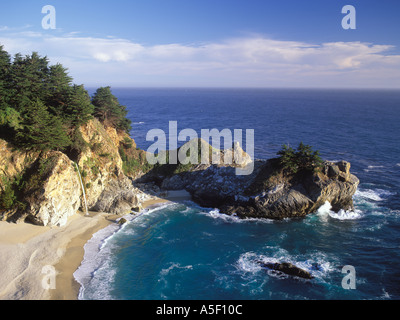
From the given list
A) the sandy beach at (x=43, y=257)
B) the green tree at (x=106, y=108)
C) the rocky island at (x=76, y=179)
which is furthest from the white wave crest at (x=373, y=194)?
the green tree at (x=106, y=108)

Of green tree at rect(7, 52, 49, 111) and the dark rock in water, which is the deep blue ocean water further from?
green tree at rect(7, 52, 49, 111)

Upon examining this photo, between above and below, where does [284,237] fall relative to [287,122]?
below

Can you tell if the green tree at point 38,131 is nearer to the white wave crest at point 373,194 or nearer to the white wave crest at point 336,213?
the white wave crest at point 336,213

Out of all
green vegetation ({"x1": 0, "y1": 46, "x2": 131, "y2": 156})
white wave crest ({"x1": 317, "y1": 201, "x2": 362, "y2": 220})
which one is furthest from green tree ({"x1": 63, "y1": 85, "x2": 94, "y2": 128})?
white wave crest ({"x1": 317, "y1": 201, "x2": 362, "y2": 220})
